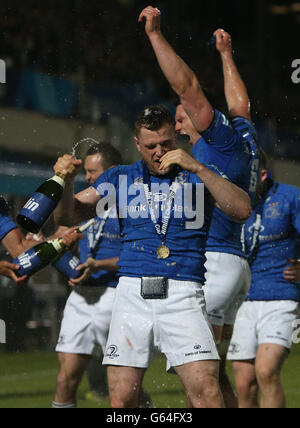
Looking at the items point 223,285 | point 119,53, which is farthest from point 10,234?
point 119,53

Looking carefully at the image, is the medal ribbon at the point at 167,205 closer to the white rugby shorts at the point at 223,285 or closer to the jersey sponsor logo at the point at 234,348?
the white rugby shorts at the point at 223,285

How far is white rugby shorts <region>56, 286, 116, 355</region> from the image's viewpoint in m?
5.54

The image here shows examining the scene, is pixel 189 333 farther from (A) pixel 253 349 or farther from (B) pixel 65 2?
(B) pixel 65 2

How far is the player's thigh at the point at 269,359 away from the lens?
502 centimetres

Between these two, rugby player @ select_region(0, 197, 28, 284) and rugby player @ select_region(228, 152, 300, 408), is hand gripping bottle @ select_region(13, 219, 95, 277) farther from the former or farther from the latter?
rugby player @ select_region(228, 152, 300, 408)

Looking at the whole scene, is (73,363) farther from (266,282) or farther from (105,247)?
(266,282)

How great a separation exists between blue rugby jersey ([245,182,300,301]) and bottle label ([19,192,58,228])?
1.67m

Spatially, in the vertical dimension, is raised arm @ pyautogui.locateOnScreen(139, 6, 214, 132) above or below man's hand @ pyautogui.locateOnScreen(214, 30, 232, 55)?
below

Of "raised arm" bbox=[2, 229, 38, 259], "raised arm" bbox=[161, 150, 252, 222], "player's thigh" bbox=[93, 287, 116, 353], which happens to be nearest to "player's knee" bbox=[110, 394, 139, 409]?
"raised arm" bbox=[161, 150, 252, 222]

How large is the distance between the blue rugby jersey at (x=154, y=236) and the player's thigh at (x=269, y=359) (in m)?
1.37

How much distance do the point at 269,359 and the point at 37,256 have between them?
5.12 feet

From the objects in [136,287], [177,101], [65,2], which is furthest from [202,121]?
[65,2]

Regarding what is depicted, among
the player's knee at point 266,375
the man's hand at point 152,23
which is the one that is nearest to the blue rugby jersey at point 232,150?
the man's hand at point 152,23

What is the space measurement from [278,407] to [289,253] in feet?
3.18
